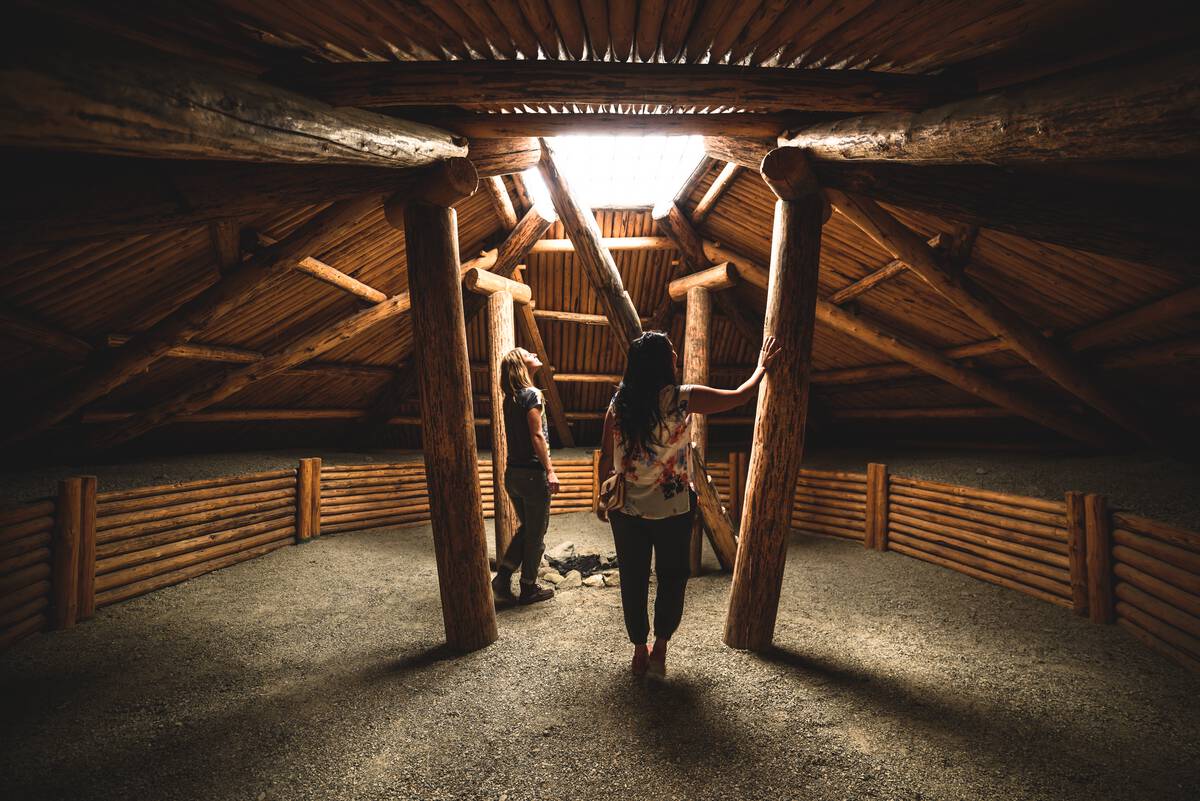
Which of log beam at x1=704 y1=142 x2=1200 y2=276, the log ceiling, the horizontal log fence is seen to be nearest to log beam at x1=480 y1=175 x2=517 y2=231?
the log ceiling

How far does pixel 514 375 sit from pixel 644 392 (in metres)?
1.66

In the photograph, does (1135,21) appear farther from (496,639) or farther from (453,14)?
(496,639)

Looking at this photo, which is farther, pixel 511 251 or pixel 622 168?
pixel 511 251

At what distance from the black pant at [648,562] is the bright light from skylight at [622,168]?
3174 mm

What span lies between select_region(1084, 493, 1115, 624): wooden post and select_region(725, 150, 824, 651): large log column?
7.44 ft

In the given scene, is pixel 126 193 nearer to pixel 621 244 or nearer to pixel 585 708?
pixel 585 708

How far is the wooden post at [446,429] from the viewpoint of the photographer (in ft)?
10.3

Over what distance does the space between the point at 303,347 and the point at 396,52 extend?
3.77 m

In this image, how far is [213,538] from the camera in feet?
15.8

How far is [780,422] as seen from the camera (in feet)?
10.1

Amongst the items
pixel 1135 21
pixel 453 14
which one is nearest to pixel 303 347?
pixel 453 14

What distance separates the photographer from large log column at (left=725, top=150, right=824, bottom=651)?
309 centimetres

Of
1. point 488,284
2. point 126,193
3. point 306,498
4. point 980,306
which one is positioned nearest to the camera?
point 126,193

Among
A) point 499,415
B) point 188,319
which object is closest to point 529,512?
point 499,415
